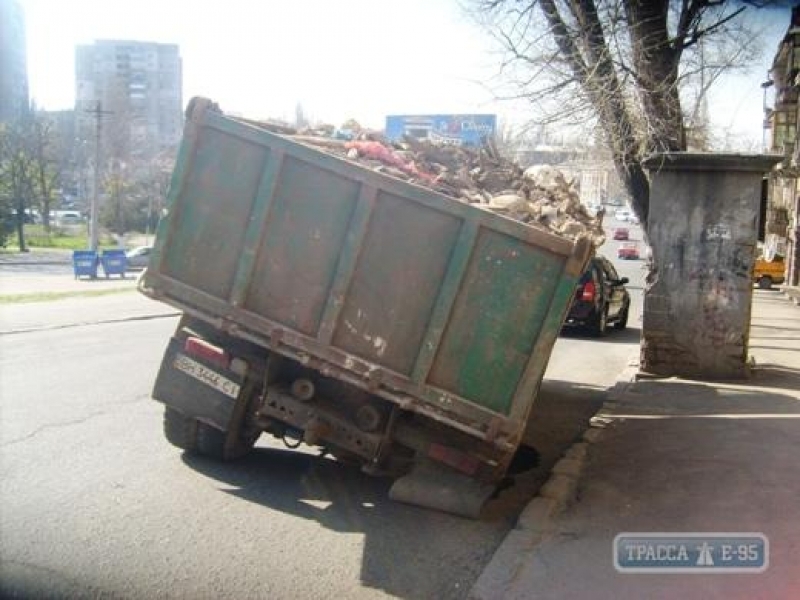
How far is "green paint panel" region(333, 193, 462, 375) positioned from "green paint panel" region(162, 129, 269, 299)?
807mm

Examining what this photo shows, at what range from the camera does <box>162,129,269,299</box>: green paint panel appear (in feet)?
17.3

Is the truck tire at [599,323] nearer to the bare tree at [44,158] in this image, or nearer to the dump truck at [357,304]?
the dump truck at [357,304]

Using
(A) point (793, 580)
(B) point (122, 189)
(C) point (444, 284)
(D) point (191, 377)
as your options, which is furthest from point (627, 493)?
(B) point (122, 189)

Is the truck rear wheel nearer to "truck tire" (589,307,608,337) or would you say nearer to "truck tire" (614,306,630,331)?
"truck tire" (589,307,608,337)

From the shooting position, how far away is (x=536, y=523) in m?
5.35

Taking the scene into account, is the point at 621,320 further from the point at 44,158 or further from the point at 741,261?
the point at 44,158

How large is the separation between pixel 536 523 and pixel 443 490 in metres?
0.63

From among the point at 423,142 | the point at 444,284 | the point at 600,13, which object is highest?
the point at 600,13

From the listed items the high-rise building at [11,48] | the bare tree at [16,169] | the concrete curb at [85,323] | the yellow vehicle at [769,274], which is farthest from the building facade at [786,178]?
the bare tree at [16,169]

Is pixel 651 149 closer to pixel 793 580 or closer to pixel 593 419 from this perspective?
pixel 593 419

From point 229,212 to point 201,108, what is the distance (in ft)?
2.20

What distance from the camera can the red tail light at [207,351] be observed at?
557cm

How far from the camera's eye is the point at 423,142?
23.9 ft

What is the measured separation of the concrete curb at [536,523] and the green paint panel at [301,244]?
1.74 m
